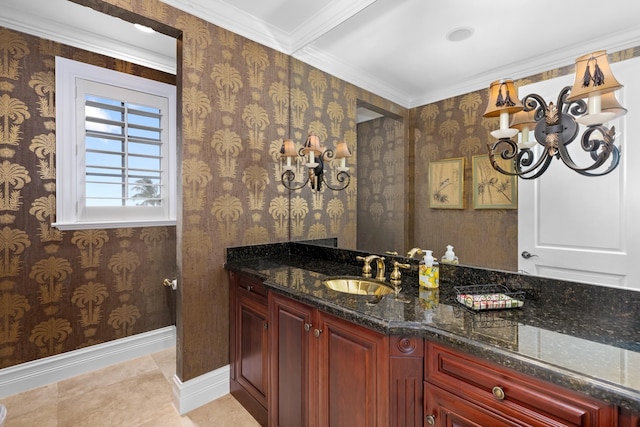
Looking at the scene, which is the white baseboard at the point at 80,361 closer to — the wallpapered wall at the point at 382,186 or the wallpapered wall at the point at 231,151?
the wallpapered wall at the point at 231,151

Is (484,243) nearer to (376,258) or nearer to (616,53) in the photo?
(376,258)

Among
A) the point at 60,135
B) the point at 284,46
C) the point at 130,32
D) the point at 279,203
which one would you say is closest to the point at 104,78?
the point at 130,32

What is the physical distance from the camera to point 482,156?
1.28m

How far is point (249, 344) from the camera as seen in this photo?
1.84 m

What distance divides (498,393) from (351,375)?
1.71 feet

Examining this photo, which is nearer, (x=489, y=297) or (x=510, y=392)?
(x=510, y=392)

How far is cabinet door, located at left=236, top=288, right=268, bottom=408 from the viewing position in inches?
67.0

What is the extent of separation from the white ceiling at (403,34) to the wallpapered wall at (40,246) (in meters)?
0.22

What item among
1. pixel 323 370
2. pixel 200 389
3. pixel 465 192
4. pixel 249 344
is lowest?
pixel 200 389

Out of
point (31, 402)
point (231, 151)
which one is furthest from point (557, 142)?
point (31, 402)

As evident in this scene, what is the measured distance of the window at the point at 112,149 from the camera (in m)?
2.16

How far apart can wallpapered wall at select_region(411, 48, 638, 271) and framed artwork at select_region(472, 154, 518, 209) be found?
0.9 inches

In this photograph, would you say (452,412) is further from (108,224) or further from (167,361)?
(108,224)

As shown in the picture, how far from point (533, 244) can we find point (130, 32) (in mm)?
2935
